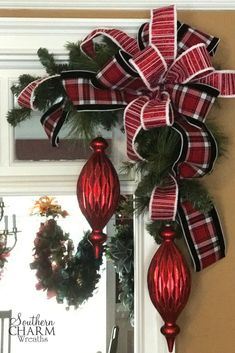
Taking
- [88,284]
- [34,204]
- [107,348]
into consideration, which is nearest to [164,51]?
Result: [34,204]

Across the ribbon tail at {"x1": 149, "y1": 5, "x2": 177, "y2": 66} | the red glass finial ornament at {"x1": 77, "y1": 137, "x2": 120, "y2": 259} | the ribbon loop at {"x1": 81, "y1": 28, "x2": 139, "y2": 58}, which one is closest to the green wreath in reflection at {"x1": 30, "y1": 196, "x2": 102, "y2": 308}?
the red glass finial ornament at {"x1": 77, "y1": 137, "x2": 120, "y2": 259}

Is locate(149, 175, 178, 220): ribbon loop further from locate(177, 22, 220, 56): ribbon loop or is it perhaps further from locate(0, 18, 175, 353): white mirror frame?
locate(177, 22, 220, 56): ribbon loop

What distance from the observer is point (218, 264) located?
1.53m

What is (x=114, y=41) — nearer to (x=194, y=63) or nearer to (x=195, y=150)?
(x=194, y=63)

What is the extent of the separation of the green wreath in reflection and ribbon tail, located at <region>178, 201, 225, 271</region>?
1.27 feet

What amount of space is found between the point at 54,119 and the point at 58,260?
52 centimetres

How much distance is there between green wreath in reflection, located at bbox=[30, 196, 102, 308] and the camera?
→ 1.72 metres

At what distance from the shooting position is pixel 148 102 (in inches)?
54.0

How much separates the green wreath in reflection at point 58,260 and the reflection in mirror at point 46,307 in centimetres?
2

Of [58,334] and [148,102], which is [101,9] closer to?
[148,102]

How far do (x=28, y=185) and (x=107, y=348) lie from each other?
606 millimetres

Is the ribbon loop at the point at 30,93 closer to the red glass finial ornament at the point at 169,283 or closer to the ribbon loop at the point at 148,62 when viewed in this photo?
the ribbon loop at the point at 148,62

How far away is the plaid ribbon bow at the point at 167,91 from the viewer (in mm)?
1354

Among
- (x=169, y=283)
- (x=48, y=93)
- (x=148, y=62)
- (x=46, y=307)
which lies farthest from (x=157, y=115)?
(x=46, y=307)
